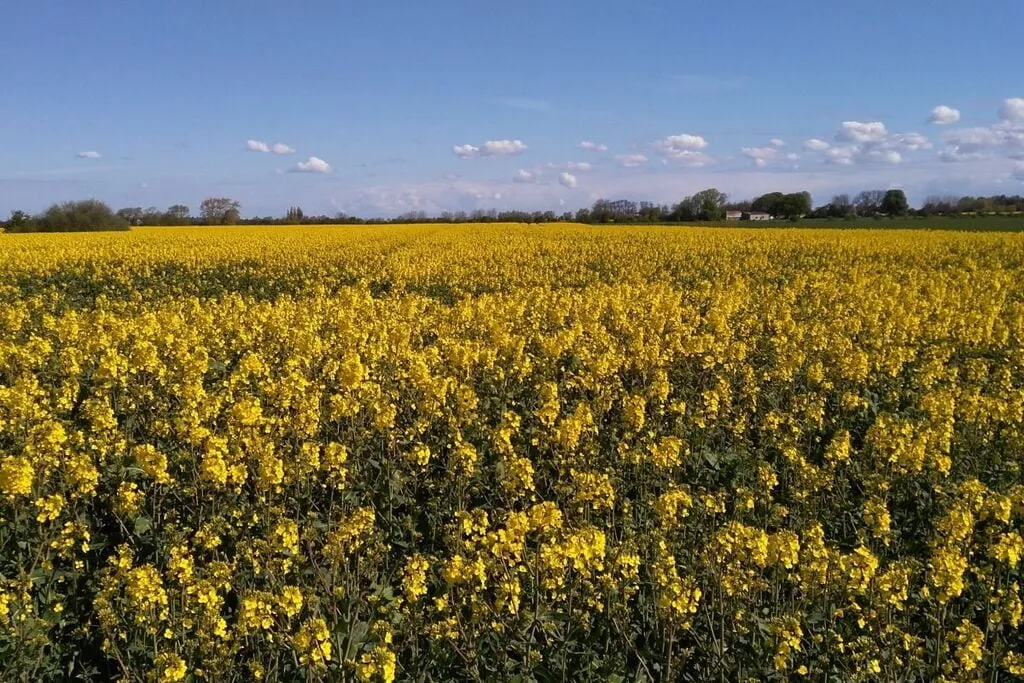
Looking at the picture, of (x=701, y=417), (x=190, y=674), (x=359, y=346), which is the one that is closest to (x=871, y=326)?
(x=701, y=417)

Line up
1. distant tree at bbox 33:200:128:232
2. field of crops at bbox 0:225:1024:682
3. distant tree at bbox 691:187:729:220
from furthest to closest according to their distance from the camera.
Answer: distant tree at bbox 691:187:729:220 → distant tree at bbox 33:200:128:232 → field of crops at bbox 0:225:1024:682

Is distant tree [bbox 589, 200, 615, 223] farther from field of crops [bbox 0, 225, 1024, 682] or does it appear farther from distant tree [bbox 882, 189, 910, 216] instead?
field of crops [bbox 0, 225, 1024, 682]

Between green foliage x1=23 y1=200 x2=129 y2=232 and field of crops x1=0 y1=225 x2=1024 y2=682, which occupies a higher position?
green foliage x1=23 y1=200 x2=129 y2=232

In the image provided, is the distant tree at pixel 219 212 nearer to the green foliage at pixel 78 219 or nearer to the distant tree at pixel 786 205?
the green foliage at pixel 78 219

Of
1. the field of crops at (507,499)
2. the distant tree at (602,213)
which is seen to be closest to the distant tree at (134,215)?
the distant tree at (602,213)

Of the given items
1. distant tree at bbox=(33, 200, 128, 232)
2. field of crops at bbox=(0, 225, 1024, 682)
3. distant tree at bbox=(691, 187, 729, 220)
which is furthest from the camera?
distant tree at bbox=(691, 187, 729, 220)

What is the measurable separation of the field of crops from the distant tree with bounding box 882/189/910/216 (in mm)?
84269

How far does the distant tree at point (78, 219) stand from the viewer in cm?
5775

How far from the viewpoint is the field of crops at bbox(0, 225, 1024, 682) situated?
400 centimetres

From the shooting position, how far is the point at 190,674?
3.94 m

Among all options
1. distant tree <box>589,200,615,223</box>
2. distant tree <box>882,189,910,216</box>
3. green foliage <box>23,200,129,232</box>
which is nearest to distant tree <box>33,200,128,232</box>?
green foliage <box>23,200,129,232</box>

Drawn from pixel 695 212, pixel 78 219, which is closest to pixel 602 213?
pixel 695 212

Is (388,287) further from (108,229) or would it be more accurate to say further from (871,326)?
(108,229)

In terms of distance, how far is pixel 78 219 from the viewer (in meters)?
57.8
